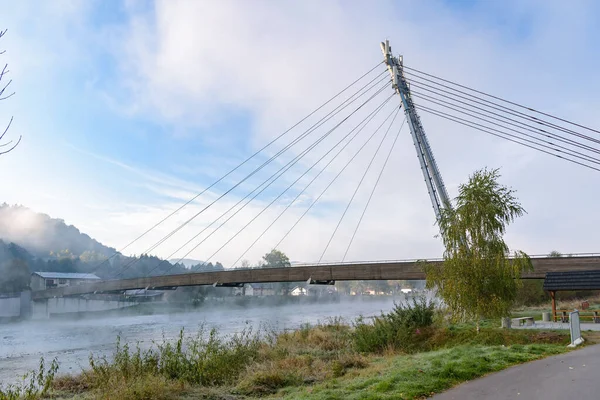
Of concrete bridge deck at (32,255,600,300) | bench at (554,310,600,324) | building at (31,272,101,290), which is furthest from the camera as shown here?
building at (31,272,101,290)

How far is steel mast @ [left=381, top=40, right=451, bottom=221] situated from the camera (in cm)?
3781

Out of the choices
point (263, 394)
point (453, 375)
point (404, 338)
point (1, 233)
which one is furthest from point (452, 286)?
point (1, 233)

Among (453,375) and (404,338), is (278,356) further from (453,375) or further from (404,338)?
(453,375)

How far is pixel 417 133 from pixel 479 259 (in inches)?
827

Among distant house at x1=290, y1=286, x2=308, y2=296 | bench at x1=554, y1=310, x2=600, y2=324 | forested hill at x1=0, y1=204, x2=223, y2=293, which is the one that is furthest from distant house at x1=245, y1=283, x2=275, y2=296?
bench at x1=554, y1=310, x2=600, y2=324

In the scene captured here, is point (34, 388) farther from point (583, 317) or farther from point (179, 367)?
point (583, 317)

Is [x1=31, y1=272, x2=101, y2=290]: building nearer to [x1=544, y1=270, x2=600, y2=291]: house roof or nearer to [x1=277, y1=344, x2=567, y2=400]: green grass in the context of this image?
[x1=544, y1=270, x2=600, y2=291]: house roof

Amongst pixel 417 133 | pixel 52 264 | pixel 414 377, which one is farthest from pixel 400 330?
pixel 52 264

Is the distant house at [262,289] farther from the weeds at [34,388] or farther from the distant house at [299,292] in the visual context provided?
the weeds at [34,388]

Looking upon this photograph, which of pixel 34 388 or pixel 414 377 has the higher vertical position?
pixel 414 377

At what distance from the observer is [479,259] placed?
69.5ft

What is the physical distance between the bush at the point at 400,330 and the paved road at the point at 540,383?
7623 mm

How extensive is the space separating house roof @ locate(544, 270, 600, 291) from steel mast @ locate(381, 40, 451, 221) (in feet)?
30.4

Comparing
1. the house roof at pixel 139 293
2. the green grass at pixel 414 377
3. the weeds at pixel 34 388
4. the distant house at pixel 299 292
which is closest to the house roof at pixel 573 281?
the green grass at pixel 414 377
